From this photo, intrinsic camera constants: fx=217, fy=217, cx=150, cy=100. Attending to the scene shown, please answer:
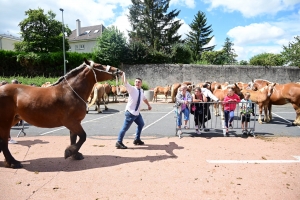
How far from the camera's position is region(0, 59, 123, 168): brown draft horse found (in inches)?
178

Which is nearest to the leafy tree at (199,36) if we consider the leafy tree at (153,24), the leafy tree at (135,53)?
the leafy tree at (153,24)

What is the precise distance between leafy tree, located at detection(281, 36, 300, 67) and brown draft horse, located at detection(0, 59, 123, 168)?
3588cm

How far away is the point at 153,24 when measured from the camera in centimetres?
3912

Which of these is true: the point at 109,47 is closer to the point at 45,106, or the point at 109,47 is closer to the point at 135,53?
the point at 135,53

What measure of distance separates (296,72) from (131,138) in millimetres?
28079

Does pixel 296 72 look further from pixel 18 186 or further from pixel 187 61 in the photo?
pixel 18 186

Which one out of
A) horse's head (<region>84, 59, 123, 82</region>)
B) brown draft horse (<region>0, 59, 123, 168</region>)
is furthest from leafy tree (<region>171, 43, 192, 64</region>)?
brown draft horse (<region>0, 59, 123, 168</region>)

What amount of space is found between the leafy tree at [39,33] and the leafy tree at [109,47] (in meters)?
8.79

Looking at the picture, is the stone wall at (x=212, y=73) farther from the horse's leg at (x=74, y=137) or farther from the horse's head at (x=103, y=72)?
the horse's leg at (x=74, y=137)

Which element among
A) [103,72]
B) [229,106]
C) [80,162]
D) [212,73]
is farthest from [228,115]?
[212,73]

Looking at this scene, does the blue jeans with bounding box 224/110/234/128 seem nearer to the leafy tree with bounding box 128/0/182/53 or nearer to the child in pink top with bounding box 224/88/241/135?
the child in pink top with bounding box 224/88/241/135

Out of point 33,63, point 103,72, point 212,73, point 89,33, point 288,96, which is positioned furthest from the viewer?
point 89,33

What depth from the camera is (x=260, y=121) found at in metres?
9.83

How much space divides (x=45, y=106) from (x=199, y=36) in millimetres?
49419
